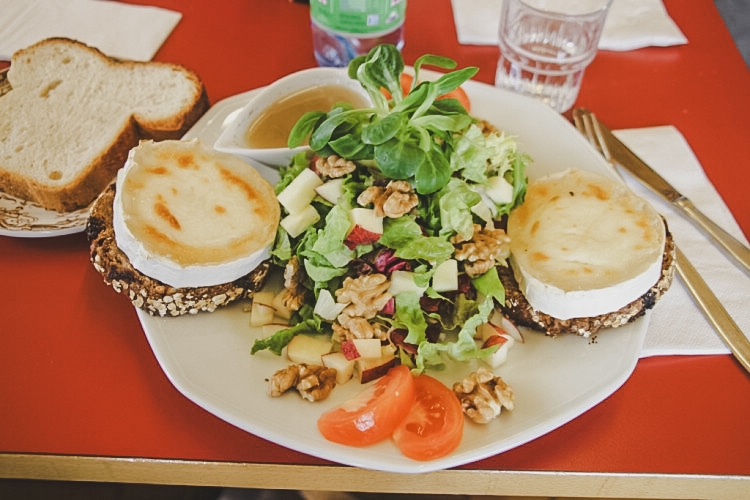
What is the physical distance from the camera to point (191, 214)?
1525 millimetres

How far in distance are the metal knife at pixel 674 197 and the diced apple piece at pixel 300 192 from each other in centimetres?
95

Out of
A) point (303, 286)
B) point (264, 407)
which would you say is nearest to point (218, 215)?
point (303, 286)

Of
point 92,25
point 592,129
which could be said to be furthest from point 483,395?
point 92,25

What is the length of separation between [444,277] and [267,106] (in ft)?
2.26

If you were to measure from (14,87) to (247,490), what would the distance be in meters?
1.36

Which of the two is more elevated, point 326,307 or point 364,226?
point 364,226

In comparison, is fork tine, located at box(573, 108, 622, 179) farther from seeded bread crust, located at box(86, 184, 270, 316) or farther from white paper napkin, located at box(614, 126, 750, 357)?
seeded bread crust, located at box(86, 184, 270, 316)

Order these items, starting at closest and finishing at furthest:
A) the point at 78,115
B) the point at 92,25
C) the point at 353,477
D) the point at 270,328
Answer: the point at 353,477
the point at 270,328
the point at 78,115
the point at 92,25

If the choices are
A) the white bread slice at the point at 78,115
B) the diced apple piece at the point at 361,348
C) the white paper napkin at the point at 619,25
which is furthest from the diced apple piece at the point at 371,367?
the white paper napkin at the point at 619,25

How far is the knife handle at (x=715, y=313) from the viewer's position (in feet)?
5.14

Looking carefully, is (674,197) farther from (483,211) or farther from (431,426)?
(431,426)

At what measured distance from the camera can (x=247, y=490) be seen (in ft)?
5.80

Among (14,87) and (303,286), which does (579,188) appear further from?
(14,87)

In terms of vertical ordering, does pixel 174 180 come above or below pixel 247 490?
above
